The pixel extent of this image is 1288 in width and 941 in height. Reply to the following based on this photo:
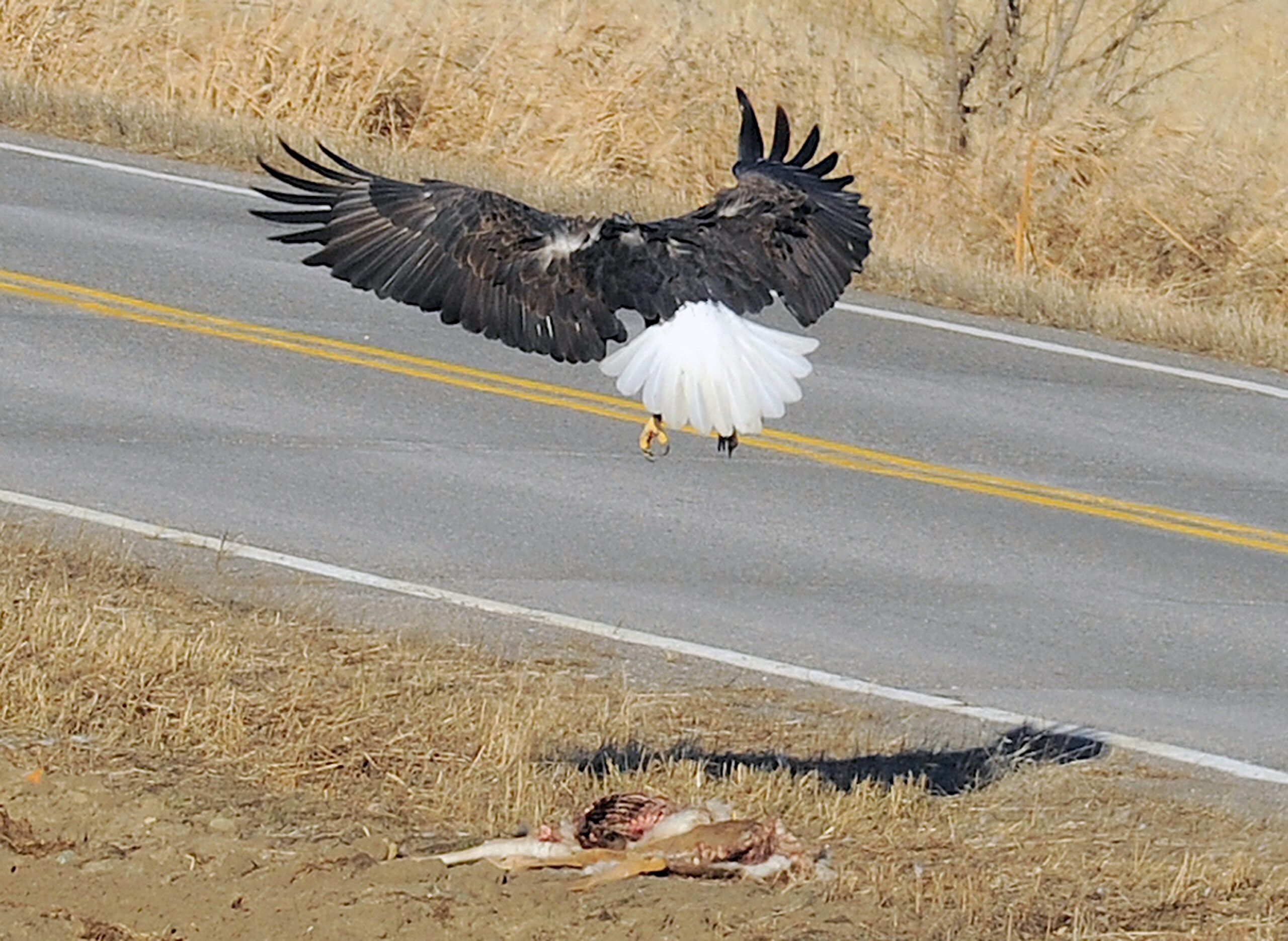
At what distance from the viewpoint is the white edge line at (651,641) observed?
7.67m

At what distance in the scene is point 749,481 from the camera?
A: 10.5 metres

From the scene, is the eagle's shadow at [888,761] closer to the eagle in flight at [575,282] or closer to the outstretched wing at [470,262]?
the eagle in flight at [575,282]

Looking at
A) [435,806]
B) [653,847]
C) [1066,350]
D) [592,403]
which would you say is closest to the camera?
[653,847]

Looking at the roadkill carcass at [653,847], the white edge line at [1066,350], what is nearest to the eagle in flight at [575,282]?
the roadkill carcass at [653,847]

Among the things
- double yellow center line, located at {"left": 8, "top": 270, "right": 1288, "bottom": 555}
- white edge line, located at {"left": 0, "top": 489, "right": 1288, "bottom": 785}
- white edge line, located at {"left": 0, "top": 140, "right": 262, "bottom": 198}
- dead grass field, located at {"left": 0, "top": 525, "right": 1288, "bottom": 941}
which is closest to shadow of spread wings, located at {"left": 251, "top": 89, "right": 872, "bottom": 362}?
dead grass field, located at {"left": 0, "top": 525, "right": 1288, "bottom": 941}

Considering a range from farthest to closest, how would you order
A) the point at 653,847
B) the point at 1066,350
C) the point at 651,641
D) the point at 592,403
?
the point at 1066,350 < the point at 592,403 < the point at 651,641 < the point at 653,847

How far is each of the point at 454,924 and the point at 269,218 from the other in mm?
2317

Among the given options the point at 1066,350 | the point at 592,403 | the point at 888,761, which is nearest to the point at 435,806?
the point at 888,761

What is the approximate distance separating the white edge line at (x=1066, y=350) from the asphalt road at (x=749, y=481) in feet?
0.40

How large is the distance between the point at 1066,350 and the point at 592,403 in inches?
117

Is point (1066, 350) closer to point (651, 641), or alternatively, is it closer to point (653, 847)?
point (651, 641)

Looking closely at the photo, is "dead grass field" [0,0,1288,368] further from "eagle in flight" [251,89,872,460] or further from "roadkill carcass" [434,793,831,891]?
"roadkill carcass" [434,793,831,891]

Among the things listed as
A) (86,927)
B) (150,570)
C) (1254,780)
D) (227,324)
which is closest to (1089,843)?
(1254,780)

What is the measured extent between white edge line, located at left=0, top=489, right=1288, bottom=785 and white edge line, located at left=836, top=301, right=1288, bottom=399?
4.66 metres
